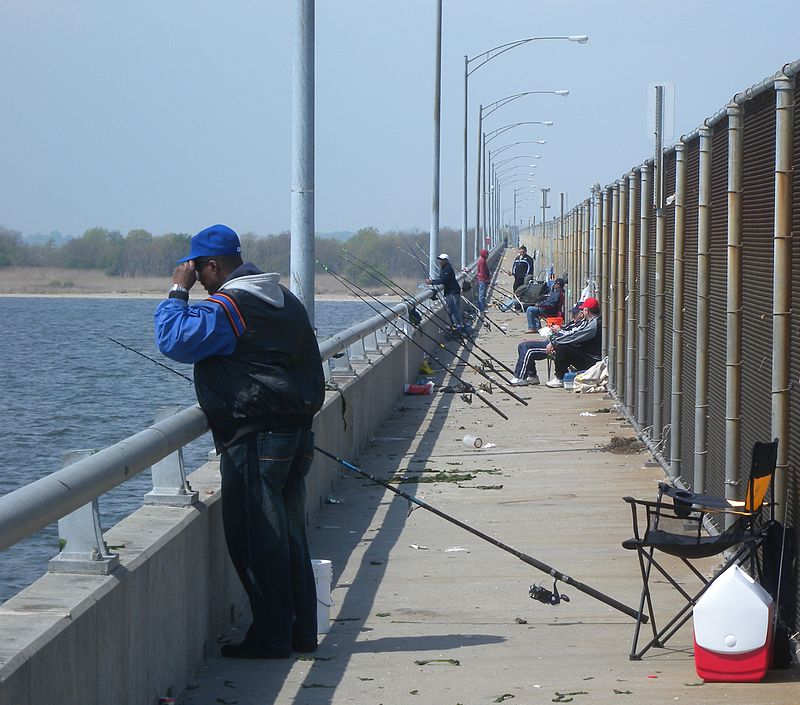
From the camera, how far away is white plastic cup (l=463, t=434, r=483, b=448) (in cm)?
1465

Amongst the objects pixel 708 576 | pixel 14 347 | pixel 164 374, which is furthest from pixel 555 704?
pixel 14 347

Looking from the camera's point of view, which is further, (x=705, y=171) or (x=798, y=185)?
(x=705, y=171)

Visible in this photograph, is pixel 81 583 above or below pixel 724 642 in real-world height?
above

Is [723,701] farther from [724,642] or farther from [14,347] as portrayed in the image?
[14,347]

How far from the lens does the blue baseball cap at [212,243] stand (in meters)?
6.81

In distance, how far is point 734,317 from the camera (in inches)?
335

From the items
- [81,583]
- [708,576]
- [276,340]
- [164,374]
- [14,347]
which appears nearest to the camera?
[81,583]

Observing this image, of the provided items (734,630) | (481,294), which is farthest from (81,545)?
(481,294)

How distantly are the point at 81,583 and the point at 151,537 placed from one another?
2.87 feet

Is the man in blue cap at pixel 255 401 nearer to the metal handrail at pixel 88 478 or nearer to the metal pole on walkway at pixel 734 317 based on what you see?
the metal handrail at pixel 88 478

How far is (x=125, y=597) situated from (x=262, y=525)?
130cm

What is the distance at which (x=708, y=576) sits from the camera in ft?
28.1

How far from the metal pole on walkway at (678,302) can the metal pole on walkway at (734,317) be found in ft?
8.28

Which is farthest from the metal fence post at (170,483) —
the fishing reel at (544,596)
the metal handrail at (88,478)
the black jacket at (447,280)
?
the black jacket at (447,280)
